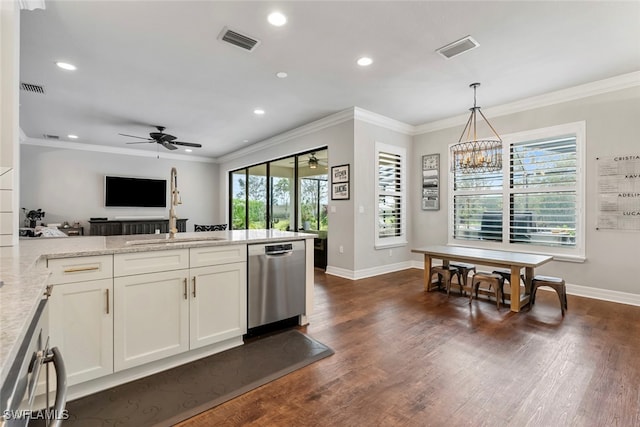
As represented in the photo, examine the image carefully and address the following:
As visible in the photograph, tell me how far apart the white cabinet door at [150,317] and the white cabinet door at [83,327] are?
5 centimetres

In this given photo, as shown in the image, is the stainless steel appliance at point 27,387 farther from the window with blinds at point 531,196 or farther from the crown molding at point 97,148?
the crown molding at point 97,148

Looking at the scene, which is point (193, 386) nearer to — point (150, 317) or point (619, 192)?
point (150, 317)

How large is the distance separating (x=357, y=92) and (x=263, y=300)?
3046 millimetres

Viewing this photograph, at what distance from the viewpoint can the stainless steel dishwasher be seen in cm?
262

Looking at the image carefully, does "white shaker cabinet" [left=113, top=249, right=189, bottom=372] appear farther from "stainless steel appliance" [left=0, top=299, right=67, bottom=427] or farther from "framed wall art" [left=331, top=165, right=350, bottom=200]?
"framed wall art" [left=331, top=165, right=350, bottom=200]

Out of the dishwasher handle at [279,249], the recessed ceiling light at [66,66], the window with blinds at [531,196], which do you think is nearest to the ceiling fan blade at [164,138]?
the recessed ceiling light at [66,66]

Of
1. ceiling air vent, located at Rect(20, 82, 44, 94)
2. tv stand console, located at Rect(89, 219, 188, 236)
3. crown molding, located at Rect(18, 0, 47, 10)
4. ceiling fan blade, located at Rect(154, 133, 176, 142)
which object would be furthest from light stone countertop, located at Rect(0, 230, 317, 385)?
tv stand console, located at Rect(89, 219, 188, 236)

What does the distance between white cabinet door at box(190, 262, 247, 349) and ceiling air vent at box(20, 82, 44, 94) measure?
3.75 metres

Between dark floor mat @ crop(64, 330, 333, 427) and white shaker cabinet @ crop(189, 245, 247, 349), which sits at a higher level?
white shaker cabinet @ crop(189, 245, 247, 349)

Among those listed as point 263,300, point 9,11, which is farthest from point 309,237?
point 9,11

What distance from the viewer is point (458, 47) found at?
2.96 m

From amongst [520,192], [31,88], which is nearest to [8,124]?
[31,88]

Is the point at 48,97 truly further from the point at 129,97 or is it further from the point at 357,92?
the point at 357,92

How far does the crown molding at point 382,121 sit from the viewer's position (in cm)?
487
